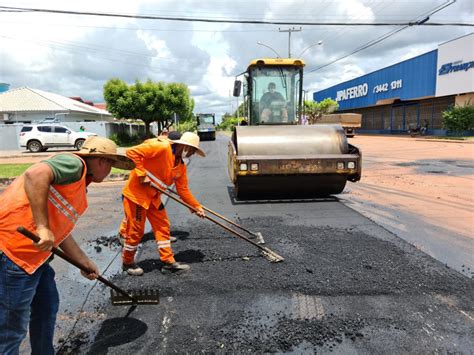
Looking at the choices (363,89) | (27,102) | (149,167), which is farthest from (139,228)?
(363,89)

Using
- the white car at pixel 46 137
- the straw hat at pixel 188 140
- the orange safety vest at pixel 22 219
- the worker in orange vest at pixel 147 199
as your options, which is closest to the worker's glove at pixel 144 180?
the worker in orange vest at pixel 147 199

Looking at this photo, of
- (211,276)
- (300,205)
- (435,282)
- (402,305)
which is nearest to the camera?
(402,305)

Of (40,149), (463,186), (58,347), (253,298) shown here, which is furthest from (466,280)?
(40,149)

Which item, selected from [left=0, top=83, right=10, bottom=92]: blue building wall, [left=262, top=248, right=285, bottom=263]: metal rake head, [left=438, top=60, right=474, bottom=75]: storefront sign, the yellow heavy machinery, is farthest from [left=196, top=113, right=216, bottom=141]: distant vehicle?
[left=0, top=83, right=10, bottom=92]: blue building wall

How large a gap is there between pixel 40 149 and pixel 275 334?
21.2m

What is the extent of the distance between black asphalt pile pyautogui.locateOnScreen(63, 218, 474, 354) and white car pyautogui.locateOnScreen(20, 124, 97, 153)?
17716mm

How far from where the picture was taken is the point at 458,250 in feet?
14.4

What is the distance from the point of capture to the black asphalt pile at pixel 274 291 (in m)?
2.69

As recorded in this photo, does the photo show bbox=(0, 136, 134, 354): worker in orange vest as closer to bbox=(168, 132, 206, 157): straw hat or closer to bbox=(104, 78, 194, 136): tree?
bbox=(168, 132, 206, 157): straw hat

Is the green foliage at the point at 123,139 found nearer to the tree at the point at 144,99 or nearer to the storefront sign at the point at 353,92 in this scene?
the tree at the point at 144,99

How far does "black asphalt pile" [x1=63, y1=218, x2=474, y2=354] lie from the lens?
8.84 feet

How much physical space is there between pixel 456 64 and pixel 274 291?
94.7ft

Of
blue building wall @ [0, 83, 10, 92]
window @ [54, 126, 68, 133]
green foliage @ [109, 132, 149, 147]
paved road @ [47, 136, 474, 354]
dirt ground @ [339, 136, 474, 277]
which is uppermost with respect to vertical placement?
blue building wall @ [0, 83, 10, 92]

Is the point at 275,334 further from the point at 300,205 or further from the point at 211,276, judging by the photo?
the point at 300,205
